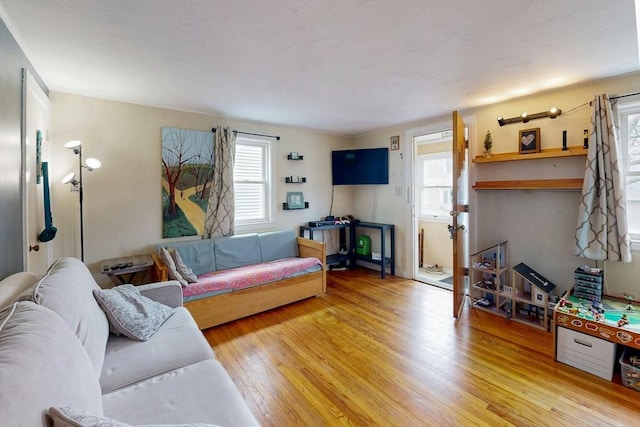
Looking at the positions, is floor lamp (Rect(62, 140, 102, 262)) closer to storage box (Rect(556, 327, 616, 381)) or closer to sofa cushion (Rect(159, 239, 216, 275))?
sofa cushion (Rect(159, 239, 216, 275))

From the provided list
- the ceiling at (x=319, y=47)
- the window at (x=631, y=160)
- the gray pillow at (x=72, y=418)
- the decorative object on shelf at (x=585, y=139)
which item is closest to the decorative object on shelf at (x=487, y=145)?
the ceiling at (x=319, y=47)

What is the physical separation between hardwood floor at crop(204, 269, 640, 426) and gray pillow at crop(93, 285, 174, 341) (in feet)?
2.31

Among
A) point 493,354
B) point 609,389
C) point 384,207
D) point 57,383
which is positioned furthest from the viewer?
point 384,207

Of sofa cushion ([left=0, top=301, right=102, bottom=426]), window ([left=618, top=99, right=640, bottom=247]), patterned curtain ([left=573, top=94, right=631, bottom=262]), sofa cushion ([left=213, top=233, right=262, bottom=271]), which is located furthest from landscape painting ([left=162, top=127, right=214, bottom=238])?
window ([left=618, top=99, right=640, bottom=247])

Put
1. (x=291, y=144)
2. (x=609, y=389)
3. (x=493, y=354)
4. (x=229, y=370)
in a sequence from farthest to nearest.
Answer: (x=291, y=144), (x=493, y=354), (x=229, y=370), (x=609, y=389)

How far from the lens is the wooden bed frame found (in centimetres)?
273

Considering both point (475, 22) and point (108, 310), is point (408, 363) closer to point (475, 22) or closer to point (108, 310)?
point (108, 310)

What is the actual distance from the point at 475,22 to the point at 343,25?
768 mm

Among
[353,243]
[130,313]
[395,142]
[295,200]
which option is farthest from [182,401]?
[395,142]

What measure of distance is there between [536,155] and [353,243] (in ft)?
9.32

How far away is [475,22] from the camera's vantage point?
1655mm

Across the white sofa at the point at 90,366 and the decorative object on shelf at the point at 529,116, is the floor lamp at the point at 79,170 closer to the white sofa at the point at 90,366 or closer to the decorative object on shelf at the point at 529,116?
the white sofa at the point at 90,366

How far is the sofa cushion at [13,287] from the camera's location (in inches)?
47.3

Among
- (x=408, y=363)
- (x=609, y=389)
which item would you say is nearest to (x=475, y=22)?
(x=408, y=363)
